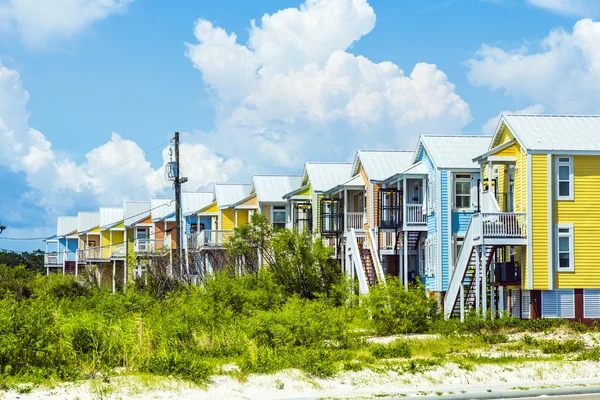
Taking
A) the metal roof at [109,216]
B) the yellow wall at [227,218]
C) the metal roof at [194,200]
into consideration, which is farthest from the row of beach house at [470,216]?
the metal roof at [109,216]

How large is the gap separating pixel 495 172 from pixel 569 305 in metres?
6.69

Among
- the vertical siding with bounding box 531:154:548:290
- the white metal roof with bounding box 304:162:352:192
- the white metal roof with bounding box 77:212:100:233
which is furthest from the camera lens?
the white metal roof with bounding box 77:212:100:233

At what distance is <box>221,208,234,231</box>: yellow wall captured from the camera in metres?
66.2

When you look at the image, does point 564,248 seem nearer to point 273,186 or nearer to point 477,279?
point 477,279

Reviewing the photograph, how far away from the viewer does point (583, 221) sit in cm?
3478

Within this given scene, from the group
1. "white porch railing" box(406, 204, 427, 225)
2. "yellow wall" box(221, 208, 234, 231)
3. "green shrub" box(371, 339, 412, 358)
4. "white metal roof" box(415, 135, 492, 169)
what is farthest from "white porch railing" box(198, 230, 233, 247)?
"green shrub" box(371, 339, 412, 358)

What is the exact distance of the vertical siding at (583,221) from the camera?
34.6 meters

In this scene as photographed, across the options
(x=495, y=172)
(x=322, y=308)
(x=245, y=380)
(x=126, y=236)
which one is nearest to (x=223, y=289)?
(x=322, y=308)

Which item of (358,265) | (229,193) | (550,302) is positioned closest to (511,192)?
(550,302)

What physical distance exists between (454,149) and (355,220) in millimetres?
7874

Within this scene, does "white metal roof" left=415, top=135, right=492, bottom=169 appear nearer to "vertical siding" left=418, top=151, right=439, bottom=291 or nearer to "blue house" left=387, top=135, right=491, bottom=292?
"blue house" left=387, top=135, right=491, bottom=292

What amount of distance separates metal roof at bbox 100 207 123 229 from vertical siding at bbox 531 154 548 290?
64623mm

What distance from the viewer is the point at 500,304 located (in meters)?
36.2

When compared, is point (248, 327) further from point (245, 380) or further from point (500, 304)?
point (500, 304)
